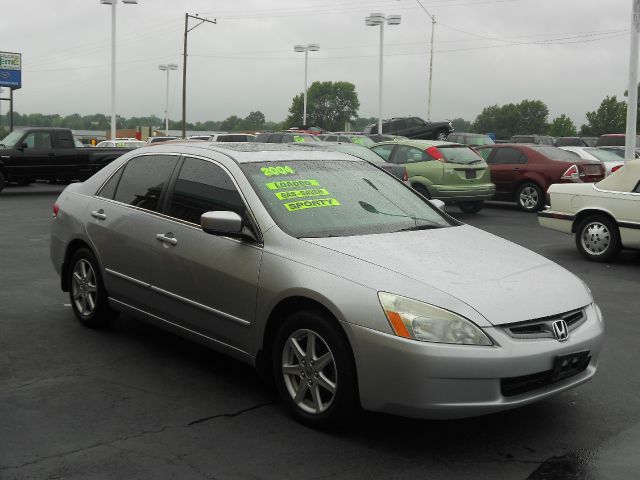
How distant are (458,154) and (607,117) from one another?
92.5 m

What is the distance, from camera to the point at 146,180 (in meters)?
6.08

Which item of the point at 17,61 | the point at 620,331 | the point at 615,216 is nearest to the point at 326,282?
the point at 620,331

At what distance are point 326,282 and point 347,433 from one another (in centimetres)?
83

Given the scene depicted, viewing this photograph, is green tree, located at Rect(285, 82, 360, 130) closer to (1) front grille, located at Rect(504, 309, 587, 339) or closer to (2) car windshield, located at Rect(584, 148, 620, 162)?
(2) car windshield, located at Rect(584, 148, 620, 162)

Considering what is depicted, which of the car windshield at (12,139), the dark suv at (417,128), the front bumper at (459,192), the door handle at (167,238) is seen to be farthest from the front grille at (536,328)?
the dark suv at (417,128)

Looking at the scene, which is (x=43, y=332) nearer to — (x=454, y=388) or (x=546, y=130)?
(x=454, y=388)

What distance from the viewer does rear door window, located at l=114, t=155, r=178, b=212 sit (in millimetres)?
5855

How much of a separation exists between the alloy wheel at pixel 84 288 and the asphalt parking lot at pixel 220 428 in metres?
0.23

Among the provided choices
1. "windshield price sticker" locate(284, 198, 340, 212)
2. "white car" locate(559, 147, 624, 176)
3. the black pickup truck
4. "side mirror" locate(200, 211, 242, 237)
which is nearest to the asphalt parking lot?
"side mirror" locate(200, 211, 242, 237)

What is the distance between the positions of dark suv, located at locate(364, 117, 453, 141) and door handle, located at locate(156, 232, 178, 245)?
118 feet

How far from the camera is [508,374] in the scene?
4.01 meters

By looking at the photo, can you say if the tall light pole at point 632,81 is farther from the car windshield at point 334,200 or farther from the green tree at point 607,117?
the green tree at point 607,117

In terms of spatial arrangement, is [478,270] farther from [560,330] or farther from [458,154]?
[458,154]

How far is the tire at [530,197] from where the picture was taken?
18.4 meters
